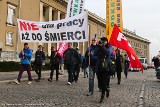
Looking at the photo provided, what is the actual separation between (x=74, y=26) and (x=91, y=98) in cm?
400

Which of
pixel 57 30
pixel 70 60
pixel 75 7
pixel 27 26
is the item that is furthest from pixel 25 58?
pixel 75 7

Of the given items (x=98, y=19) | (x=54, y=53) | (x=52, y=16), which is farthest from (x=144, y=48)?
(x=54, y=53)

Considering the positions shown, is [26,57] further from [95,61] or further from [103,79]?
[103,79]

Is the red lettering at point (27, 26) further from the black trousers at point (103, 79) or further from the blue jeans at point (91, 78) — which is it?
the black trousers at point (103, 79)

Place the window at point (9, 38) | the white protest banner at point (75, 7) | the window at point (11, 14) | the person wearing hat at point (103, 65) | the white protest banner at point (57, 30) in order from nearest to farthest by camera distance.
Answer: the person wearing hat at point (103, 65) → the white protest banner at point (57, 30) → the white protest banner at point (75, 7) → the window at point (9, 38) → the window at point (11, 14)

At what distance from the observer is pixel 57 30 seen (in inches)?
602

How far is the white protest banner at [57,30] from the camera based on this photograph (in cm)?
1373

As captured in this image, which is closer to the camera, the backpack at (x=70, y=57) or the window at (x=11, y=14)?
the backpack at (x=70, y=57)

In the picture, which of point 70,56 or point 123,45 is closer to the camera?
point 123,45

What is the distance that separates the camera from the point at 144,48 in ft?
445

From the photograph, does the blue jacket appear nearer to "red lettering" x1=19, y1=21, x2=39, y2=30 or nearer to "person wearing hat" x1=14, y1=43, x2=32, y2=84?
"person wearing hat" x1=14, y1=43, x2=32, y2=84

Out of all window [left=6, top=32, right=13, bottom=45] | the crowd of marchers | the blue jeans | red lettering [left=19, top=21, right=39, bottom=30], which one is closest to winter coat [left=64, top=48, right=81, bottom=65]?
the crowd of marchers

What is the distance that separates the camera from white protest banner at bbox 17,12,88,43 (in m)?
13.7

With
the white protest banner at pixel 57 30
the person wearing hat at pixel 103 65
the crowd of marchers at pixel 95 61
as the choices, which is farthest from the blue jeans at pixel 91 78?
the white protest banner at pixel 57 30
